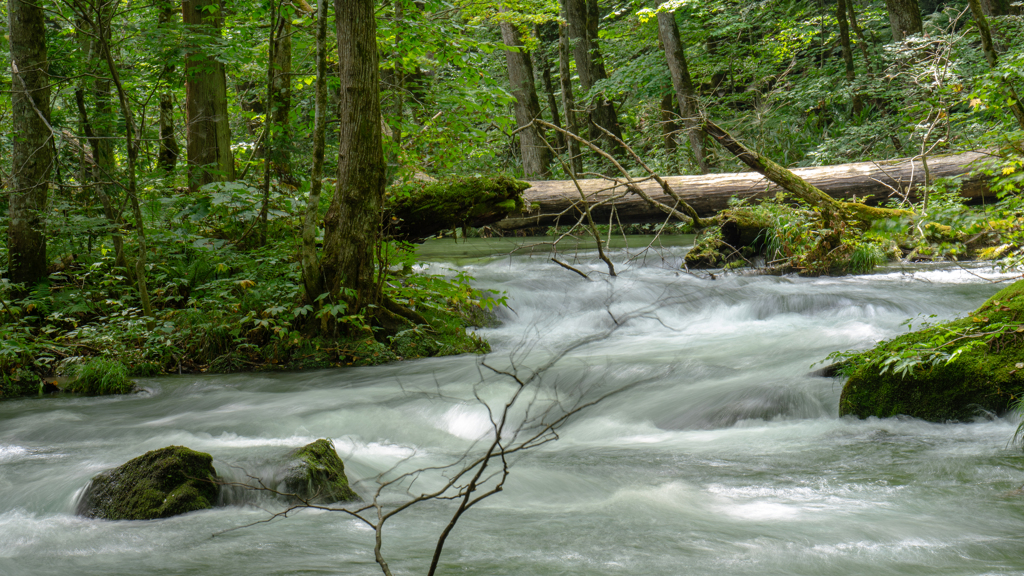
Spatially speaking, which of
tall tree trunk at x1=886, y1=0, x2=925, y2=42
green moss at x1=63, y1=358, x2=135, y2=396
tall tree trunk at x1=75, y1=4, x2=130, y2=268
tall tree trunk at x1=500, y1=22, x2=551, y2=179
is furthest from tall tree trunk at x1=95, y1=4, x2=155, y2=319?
tall tree trunk at x1=886, y1=0, x2=925, y2=42

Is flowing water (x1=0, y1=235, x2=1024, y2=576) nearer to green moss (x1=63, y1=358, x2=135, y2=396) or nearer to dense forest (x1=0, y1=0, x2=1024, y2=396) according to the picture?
green moss (x1=63, y1=358, x2=135, y2=396)

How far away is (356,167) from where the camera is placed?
20.8ft

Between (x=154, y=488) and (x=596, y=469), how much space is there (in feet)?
7.68

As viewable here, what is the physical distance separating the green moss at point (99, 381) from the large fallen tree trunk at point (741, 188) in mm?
6417

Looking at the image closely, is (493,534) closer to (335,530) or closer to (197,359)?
(335,530)

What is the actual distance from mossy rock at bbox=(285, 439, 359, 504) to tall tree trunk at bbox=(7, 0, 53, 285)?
495cm

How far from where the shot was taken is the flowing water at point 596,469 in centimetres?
279

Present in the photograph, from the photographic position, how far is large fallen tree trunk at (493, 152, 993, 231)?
1125 centimetres

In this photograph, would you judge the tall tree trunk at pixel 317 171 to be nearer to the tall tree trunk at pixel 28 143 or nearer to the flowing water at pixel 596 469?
the flowing water at pixel 596 469

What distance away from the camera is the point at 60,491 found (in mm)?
3682

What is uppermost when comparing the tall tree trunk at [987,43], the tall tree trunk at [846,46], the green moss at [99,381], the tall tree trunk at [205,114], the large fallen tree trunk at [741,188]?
the tall tree trunk at [846,46]

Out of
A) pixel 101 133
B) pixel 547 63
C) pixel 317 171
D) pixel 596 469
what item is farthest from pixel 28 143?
pixel 547 63

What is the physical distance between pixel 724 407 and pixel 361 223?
11.7 ft

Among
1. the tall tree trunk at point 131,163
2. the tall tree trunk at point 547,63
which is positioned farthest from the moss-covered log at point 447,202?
the tall tree trunk at point 547,63
